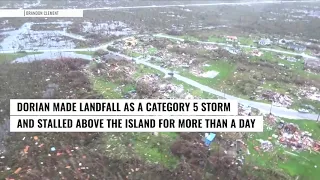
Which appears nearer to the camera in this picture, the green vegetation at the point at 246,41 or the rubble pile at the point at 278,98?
the rubble pile at the point at 278,98

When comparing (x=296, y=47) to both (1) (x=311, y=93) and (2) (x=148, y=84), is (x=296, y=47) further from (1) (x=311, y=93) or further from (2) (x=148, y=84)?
(2) (x=148, y=84)

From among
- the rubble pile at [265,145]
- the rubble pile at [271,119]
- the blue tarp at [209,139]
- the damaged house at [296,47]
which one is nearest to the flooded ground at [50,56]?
the blue tarp at [209,139]

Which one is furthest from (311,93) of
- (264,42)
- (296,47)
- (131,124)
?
(131,124)

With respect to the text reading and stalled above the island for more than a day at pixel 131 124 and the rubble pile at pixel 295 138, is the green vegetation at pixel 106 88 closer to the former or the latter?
the text reading and stalled above the island for more than a day at pixel 131 124

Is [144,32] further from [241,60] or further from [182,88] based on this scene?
[182,88]

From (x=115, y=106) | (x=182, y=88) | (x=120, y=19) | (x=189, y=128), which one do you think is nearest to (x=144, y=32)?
(x=120, y=19)

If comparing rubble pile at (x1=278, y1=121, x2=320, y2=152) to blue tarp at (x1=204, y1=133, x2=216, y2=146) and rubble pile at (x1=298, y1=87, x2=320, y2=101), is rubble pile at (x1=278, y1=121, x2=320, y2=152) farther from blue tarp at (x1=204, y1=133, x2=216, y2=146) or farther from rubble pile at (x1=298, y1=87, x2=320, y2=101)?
rubble pile at (x1=298, y1=87, x2=320, y2=101)
